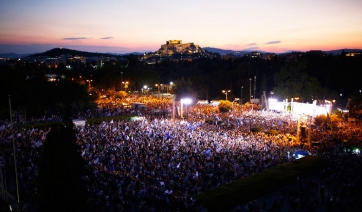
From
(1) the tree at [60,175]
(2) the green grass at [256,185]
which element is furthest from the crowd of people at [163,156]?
(1) the tree at [60,175]

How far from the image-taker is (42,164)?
25.0 ft

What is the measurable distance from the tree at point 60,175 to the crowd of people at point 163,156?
7.83 ft

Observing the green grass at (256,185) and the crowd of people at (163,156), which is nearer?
the green grass at (256,185)

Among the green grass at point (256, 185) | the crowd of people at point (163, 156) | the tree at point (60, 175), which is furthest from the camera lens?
the crowd of people at point (163, 156)

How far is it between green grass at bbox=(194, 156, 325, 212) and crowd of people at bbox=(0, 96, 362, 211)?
69cm

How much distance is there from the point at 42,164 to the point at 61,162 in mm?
504

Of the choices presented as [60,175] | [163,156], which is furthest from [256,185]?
[60,175]

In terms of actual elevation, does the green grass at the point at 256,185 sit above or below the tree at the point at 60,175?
below

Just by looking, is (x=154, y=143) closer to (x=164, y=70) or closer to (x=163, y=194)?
(x=163, y=194)

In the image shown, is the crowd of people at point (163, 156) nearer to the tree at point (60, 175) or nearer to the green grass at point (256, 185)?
the green grass at point (256, 185)

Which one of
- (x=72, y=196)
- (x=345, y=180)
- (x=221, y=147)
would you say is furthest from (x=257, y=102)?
(x=72, y=196)

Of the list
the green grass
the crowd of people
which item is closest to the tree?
the crowd of people

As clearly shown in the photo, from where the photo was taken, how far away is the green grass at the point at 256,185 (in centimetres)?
1189

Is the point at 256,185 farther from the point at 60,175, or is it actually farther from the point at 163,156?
the point at 60,175
